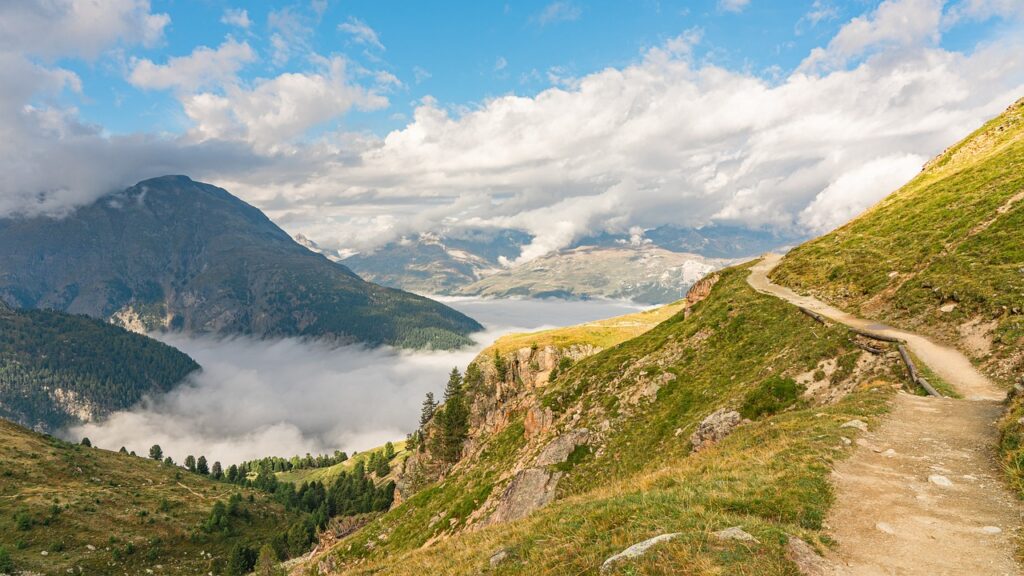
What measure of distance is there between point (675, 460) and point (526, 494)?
2063 cm

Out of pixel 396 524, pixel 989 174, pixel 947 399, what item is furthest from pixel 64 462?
pixel 989 174

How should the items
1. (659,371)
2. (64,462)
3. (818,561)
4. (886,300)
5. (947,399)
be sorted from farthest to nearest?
(64,462), (659,371), (886,300), (947,399), (818,561)

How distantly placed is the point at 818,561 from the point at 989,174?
76.6 m

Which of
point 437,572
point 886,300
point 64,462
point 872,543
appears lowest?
point 64,462

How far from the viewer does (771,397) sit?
1260 inches

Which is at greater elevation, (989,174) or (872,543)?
(989,174)

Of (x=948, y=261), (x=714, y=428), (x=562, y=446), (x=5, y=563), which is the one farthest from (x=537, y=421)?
(x=5, y=563)

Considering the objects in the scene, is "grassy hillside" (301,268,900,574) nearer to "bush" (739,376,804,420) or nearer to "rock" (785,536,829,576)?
"bush" (739,376,804,420)

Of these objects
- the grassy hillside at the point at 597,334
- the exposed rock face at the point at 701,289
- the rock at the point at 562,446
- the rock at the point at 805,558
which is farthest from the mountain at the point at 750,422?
the grassy hillside at the point at 597,334

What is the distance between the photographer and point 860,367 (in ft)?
101

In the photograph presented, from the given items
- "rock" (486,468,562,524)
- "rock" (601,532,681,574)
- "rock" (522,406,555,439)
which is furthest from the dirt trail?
"rock" (522,406,555,439)

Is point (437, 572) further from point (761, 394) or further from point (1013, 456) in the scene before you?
point (761, 394)

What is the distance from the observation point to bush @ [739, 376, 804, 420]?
102ft

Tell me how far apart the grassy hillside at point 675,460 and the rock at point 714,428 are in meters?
1.01
